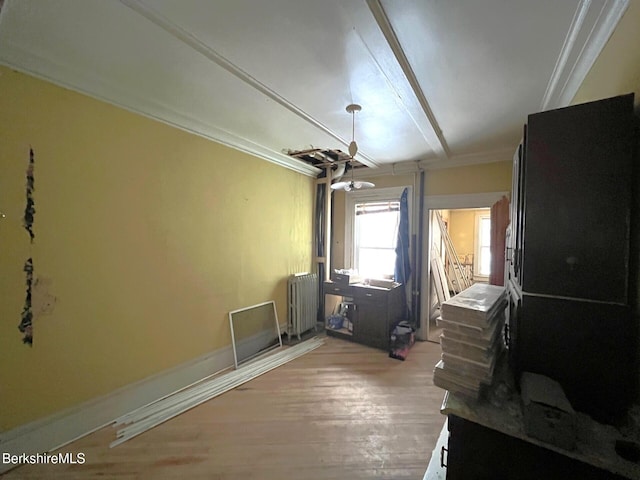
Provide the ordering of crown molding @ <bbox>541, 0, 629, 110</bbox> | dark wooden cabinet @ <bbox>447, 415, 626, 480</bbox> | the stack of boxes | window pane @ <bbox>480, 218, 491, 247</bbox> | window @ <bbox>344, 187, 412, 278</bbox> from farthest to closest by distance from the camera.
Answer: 1. window pane @ <bbox>480, 218, 491, 247</bbox>
2. window @ <bbox>344, 187, 412, 278</bbox>
3. crown molding @ <bbox>541, 0, 629, 110</bbox>
4. the stack of boxes
5. dark wooden cabinet @ <bbox>447, 415, 626, 480</bbox>

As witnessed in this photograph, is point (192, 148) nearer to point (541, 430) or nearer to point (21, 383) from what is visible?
point (21, 383)

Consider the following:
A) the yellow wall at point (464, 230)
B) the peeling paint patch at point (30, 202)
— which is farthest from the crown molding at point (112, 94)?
the yellow wall at point (464, 230)

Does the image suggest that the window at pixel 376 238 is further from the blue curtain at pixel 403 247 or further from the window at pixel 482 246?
the window at pixel 482 246

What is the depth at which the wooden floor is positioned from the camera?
162 cm

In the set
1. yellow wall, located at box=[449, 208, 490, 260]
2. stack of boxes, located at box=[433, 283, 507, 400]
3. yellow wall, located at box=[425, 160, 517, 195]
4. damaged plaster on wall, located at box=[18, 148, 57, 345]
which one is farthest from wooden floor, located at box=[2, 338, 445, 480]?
yellow wall, located at box=[449, 208, 490, 260]

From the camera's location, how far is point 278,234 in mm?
3605

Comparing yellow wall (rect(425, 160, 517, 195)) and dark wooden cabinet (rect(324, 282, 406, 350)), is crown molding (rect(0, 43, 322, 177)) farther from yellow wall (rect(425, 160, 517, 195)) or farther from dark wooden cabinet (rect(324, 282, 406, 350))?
yellow wall (rect(425, 160, 517, 195))

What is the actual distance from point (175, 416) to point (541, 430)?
8.03 ft

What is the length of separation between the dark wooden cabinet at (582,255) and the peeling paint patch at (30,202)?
2834mm

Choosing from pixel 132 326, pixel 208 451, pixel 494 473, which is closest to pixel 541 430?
pixel 494 473

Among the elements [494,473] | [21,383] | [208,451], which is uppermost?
[494,473]

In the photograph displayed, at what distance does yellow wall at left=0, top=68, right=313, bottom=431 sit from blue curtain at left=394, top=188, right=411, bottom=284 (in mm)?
2259

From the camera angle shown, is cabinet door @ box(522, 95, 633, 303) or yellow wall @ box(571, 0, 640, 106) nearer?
cabinet door @ box(522, 95, 633, 303)

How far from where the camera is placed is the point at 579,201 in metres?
0.97
